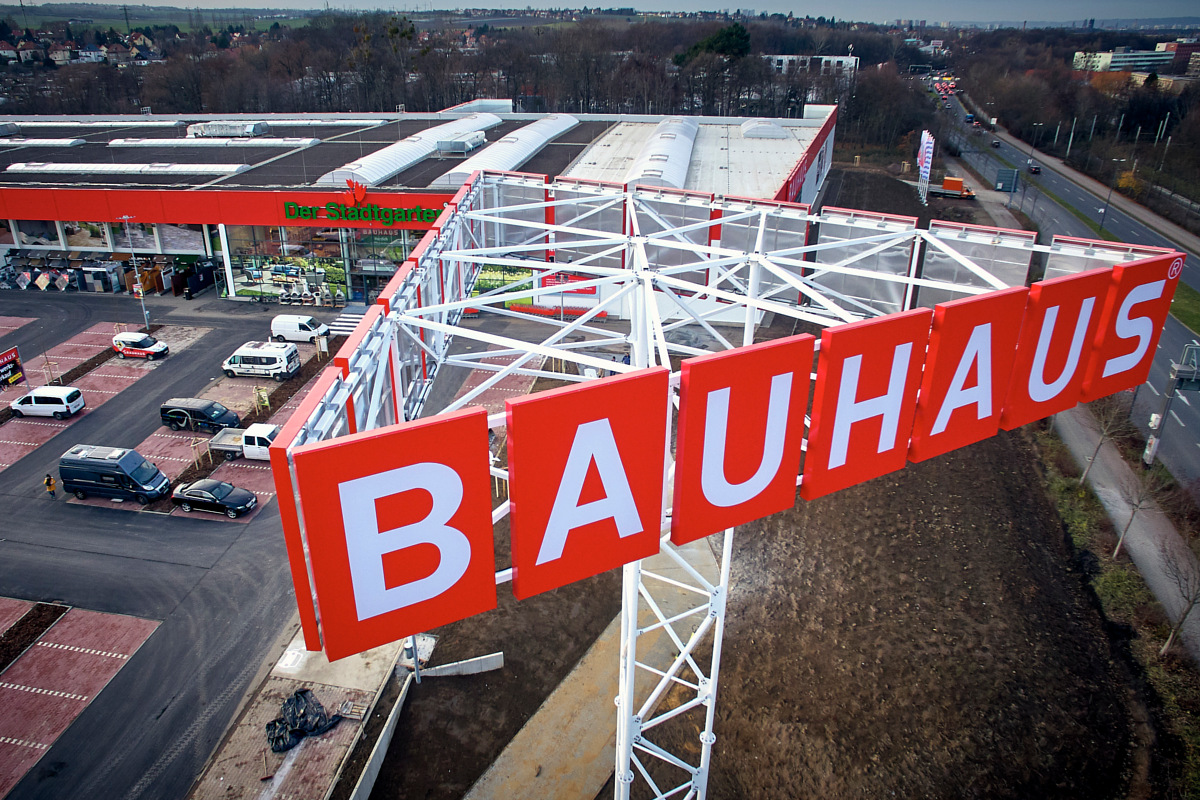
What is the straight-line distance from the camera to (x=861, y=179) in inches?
2842

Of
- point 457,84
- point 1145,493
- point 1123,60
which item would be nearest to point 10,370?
point 1145,493

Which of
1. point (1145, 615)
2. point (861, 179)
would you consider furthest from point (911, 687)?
point (861, 179)

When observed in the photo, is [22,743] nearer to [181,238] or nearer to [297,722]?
[297,722]

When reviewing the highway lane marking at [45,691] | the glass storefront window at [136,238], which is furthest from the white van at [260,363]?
the highway lane marking at [45,691]

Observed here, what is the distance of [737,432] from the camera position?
31.2ft

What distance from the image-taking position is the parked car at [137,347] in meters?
35.0

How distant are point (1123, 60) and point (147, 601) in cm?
21810

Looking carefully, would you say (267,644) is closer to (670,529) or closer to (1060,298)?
(670,529)

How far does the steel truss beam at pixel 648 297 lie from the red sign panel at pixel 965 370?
1.94 m

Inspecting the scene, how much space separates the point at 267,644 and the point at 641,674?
31.5 feet

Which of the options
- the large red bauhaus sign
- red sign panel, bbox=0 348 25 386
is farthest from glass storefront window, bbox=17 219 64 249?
the large red bauhaus sign

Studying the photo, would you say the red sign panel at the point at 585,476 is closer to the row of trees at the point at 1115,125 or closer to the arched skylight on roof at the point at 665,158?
the arched skylight on roof at the point at 665,158

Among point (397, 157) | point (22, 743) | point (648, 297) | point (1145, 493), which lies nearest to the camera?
point (648, 297)

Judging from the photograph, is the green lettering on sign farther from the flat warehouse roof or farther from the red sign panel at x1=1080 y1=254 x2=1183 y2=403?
the red sign panel at x1=1080 y1=254 x2=1183 y2=403
